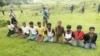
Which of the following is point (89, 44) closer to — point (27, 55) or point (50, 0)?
point (27, 55)

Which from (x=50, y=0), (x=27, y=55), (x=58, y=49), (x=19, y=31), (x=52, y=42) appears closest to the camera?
(x=27, y=55)

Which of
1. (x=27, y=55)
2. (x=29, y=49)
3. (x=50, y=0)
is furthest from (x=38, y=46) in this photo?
(x=50, y=0)

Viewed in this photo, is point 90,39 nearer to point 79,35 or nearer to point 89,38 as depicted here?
point 89,38

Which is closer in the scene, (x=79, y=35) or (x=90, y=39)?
(x=90, y=39)

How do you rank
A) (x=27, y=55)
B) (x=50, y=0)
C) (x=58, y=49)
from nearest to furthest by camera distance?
(x=27, y=55)
(x=58, y=49)
(x=50, y=0)

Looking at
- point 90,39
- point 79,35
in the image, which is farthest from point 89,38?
point 79,35

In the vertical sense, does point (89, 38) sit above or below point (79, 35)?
below

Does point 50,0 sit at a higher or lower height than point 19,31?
lower

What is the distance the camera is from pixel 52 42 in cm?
1418

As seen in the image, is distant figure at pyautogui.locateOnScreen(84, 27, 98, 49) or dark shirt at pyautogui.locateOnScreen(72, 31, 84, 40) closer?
distant figure at pyautogui.locateOnScreen(84, 27, 98, 49)

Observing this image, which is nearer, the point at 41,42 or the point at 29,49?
the point at 29,49

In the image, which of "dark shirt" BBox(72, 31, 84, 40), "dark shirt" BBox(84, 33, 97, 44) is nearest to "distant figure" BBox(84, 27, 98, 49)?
"dark shirt" BBox(84, 33, 97, 44)

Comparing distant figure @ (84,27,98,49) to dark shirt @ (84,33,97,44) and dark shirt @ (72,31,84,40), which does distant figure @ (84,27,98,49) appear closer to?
dark shirt @ (84,33,97,44)

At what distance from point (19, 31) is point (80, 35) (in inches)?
183
